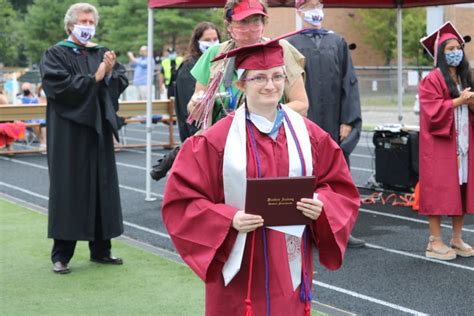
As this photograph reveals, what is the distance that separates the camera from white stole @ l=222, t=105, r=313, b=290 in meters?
3.57

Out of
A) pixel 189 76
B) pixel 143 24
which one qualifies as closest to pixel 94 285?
pixel 189 76

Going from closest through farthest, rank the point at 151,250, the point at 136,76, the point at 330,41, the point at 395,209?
the point at 330,41 < the point at 151,250 < the point at 395,209 < the point at 136,76

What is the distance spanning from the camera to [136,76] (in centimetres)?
2241

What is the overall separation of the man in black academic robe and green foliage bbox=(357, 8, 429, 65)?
80.4 feet

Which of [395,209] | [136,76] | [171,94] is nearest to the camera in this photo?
[395,209]

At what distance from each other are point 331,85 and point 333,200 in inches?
155

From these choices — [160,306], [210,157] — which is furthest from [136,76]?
[210,157]

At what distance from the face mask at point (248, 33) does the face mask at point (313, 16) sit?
2.45 m

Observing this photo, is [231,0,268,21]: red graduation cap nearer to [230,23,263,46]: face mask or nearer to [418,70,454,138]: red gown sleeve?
[230,23,263,46]: face mask

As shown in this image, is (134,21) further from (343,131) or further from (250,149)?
(250,149)

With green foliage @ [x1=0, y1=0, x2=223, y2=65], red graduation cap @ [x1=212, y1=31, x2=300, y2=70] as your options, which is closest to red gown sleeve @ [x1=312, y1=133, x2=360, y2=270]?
red graduation cap @ [x1=212, y1=31, x2=300, y2=70]

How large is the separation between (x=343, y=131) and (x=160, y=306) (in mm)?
2355

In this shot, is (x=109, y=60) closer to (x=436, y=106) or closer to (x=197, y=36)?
(x=197, y=36)

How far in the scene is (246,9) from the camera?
4.61 m
